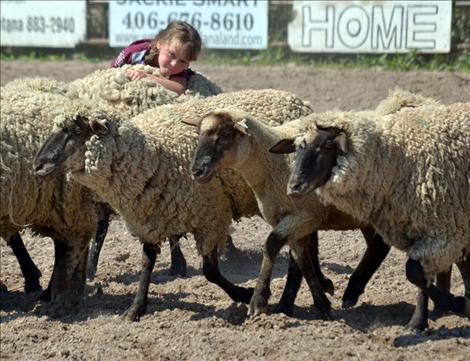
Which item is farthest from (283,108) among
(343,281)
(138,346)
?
(138,346)

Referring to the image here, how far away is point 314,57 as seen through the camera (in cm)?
1841

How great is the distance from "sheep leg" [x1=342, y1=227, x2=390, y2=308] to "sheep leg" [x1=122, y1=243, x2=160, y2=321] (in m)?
1.35

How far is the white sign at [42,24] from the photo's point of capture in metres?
19.8

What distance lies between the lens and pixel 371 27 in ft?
58.9

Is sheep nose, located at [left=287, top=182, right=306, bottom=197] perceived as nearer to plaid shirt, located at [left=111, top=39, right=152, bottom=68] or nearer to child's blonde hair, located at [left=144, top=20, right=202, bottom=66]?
child's blonde hair, located at [left=144, top=20, right=202, bottom=66]

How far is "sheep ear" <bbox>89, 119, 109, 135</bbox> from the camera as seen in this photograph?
7.61 metres

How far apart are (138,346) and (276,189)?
137cm

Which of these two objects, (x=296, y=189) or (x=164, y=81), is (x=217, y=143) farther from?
(x=164, y=81)

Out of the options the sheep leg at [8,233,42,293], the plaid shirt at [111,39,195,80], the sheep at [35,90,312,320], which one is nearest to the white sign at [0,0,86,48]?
the plaid shirt at [111,39,195,80]

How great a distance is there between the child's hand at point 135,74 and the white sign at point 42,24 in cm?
1071

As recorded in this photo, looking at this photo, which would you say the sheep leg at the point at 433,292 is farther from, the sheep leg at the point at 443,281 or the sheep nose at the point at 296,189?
the sheep nose at the point at 296,189

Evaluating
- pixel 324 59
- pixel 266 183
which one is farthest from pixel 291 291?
pixel 324 59

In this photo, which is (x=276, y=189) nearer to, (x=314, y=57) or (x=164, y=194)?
(x=164, y=194)

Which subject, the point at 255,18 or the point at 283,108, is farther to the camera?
the point at 255,18
